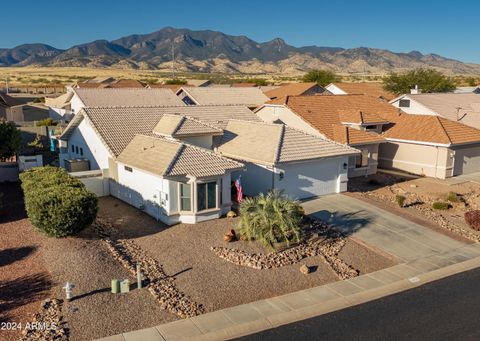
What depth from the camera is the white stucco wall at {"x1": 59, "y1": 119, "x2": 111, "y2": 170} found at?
29094 mm

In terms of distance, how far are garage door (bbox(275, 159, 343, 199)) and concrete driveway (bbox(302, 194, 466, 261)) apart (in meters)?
0.80

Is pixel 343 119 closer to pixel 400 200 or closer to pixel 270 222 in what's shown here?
pixel 400 200

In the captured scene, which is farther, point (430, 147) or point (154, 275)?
point (430, 147)

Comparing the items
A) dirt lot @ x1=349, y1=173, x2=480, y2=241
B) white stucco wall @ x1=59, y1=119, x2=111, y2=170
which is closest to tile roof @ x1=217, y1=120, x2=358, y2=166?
dirt lot @ x1=349, y1=173, x2=480, y2=241

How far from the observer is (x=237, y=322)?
14.8 meters

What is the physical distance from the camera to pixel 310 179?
28.3 metres

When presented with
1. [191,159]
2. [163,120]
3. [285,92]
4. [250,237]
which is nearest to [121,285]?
[250,237]

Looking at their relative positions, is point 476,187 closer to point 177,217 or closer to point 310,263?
point 310,263

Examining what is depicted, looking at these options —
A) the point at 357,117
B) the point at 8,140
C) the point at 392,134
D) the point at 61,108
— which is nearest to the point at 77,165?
A: the point at 8,140

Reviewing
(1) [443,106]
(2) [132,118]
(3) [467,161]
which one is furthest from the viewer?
(1) [443,106]

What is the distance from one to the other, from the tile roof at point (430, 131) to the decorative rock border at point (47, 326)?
94.3 feet

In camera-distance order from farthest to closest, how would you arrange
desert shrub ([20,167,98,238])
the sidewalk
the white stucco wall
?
the white stucco wall < desert shrub ([20,167,98,238]) < the sidewalk

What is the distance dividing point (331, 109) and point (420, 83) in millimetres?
31810

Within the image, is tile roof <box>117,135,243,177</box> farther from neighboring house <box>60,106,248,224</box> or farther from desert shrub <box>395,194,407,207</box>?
desert shrub <box>395,194,407,207</box>
